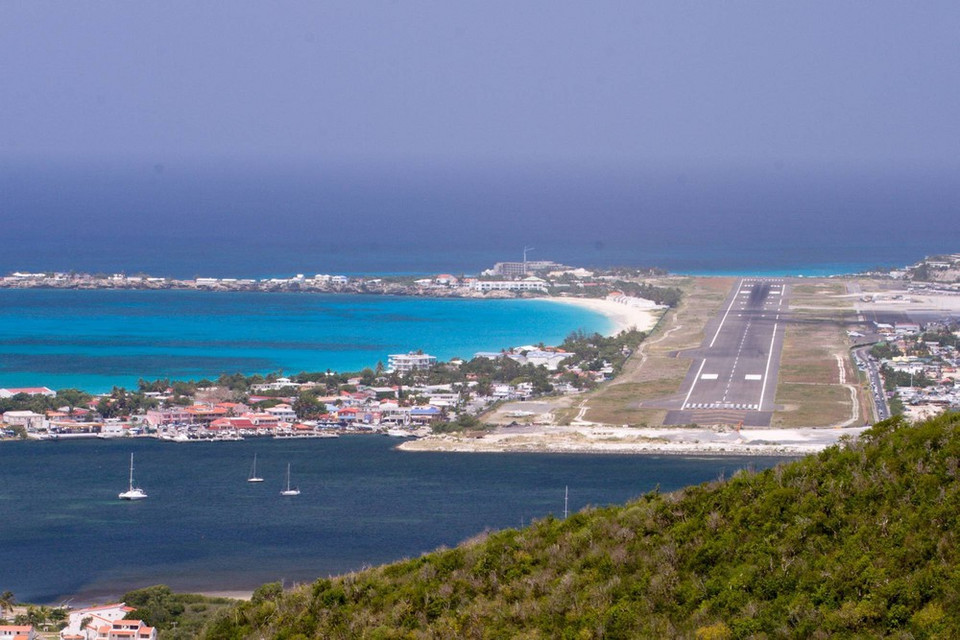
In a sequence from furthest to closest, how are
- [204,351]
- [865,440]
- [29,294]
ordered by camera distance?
[29,294] → [204,351] → [865,440]

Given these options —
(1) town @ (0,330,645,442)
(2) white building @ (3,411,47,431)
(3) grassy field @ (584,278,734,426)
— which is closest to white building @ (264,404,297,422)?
(1) town @ (0,330,645,442)

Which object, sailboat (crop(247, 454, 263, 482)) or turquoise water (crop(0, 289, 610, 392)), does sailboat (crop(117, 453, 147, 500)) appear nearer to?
sailboat (crop(247, 454, 263, 482))

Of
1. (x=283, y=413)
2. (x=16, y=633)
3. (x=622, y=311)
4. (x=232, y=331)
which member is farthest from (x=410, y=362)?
(x=16, y=633)

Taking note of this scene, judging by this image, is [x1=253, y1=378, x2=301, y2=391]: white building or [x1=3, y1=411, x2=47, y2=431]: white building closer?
[x1=3, y1=411, x2=47, y2=431]: white building

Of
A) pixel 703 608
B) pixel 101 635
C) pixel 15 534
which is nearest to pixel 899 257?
pixel 15 534

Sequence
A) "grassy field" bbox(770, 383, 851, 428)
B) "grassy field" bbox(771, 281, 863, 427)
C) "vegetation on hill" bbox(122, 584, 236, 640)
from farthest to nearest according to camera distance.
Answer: "grassy field" bbox(771, 281, 863, 427) < "grassy field" bbox(770, 383, 851, 428) < "vegetation on hill" bbox(122, 584, 236, 640)

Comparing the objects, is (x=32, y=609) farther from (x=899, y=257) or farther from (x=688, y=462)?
(x=899, y=257)

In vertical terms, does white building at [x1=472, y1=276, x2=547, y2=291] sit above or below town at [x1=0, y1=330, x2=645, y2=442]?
above
